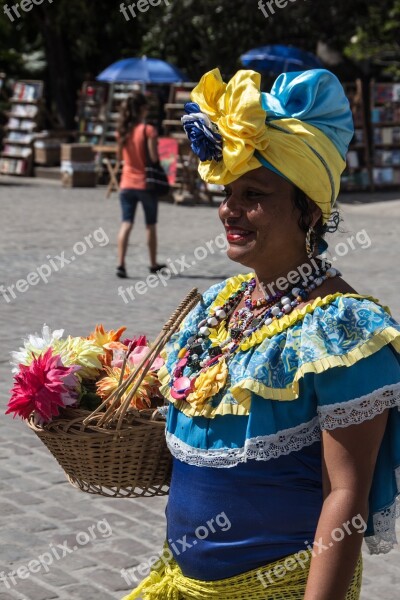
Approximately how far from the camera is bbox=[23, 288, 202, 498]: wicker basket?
257 centimetres

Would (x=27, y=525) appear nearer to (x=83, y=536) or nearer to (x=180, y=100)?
(x=83, y=536)

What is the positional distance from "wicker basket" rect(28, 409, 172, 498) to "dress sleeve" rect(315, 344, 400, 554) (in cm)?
54

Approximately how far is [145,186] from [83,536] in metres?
7.47

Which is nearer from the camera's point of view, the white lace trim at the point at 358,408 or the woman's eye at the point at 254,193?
the white lace trim at the point at 358,408

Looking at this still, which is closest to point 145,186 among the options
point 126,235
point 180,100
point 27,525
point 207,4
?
point 126,235

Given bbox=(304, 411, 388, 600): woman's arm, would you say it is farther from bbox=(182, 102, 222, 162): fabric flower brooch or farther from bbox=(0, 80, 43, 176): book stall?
bbox=(0, 80, 43, 176): book stall

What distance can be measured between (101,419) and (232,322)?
380 mm

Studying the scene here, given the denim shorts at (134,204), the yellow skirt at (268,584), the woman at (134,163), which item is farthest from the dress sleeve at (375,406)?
the denim shorts at (134,204)

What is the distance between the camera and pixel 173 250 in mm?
14453

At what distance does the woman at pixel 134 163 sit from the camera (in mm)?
12062

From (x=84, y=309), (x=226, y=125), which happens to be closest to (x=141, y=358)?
(x=226, y=125)

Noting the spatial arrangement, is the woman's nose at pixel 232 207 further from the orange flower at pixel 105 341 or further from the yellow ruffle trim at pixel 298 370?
the orange flower at pixel 105 341

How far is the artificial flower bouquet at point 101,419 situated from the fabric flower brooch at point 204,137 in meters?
0.49

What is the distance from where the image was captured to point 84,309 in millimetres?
10312
